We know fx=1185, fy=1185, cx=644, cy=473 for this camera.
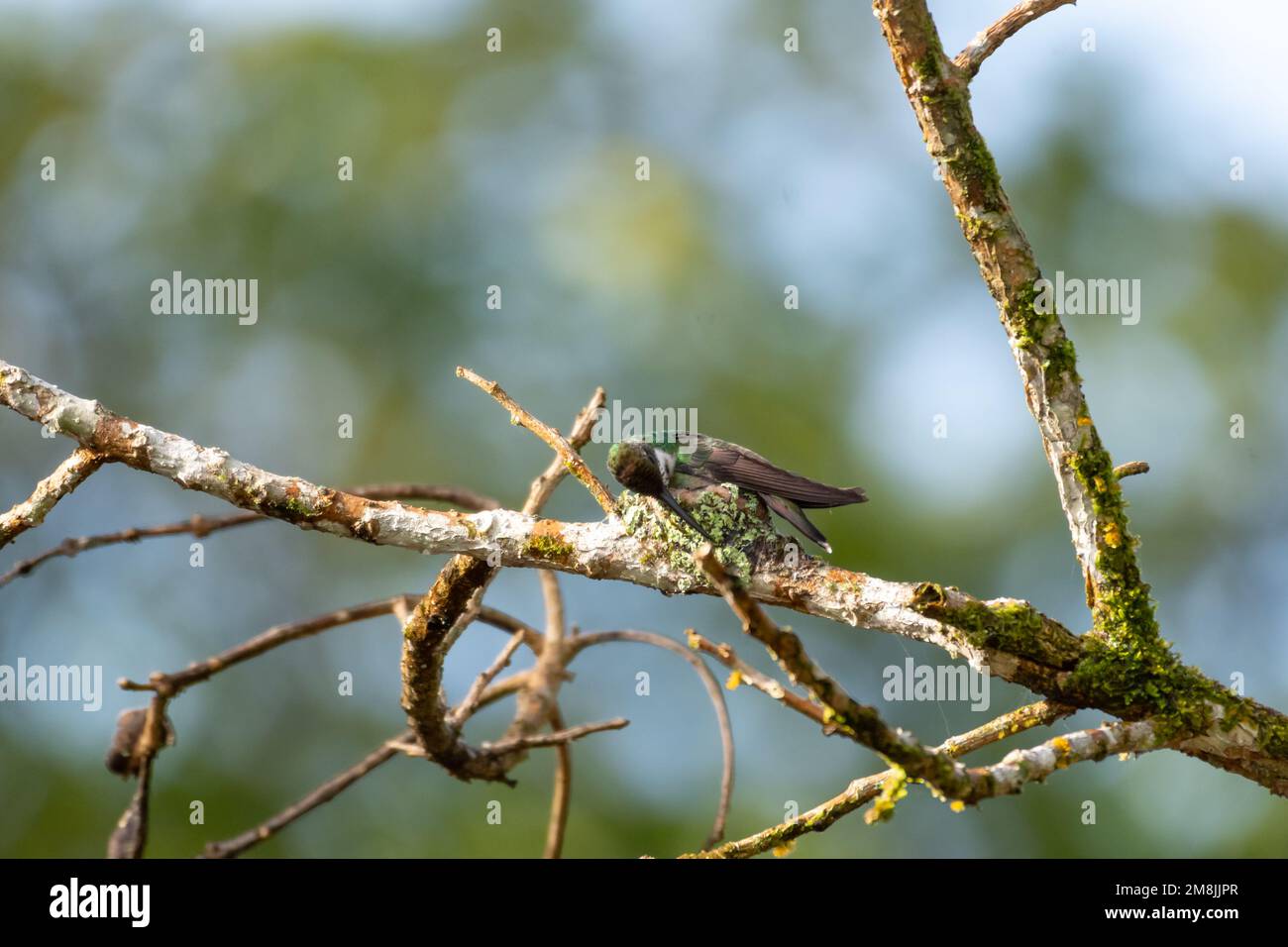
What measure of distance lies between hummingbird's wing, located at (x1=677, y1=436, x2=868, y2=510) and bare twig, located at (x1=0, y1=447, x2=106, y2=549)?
1340mm

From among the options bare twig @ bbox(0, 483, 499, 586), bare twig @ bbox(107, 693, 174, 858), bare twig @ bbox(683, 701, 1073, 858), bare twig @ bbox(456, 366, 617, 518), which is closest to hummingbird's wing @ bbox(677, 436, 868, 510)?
bare twig @ bbox(456, 366, 617, 518)

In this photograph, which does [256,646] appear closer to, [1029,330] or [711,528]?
[711,528]

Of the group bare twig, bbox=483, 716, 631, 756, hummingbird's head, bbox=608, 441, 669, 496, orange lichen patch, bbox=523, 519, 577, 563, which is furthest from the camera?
bare twig, bbox=483, 716, 631, 756

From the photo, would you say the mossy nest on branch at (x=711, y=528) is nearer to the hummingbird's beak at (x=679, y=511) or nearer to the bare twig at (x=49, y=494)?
the hummingbird's beak at (x=679, y=511)

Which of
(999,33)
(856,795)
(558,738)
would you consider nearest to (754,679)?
(856,795)

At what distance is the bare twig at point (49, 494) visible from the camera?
8.42ft

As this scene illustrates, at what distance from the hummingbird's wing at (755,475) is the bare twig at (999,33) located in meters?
0.99

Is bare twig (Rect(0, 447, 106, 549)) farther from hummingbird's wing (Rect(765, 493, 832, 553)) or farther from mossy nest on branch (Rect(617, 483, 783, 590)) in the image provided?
hummingbird's wing (Rect(765, 493, 832, 553))

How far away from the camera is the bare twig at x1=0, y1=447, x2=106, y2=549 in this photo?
2.57 m

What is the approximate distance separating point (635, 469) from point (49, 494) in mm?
1286

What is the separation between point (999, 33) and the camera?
100 inches

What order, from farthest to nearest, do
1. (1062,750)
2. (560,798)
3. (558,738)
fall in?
(560,798)
(558,738)
(1062,750)

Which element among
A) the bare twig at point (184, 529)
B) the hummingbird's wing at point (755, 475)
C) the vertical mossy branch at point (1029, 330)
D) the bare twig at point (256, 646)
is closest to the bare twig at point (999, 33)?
the vertical mossy branch at point (1029, 330)
